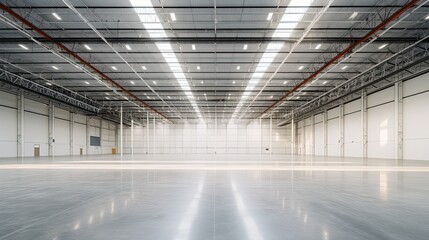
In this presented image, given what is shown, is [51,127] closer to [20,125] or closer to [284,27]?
[20,125]

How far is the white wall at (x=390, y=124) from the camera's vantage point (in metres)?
25.9

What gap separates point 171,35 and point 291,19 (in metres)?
8.86

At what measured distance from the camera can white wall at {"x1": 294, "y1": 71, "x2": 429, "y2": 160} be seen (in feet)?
84.9

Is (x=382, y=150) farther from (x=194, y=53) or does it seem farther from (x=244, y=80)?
(x=194, y=53)

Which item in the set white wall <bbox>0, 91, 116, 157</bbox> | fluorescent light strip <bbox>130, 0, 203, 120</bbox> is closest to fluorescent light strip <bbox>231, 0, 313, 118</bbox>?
fluorescent light strip <bbox>130, 0, 203, 120</bbox>

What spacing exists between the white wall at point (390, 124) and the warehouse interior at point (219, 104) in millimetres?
168

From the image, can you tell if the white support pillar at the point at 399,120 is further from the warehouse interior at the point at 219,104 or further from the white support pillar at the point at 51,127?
the white support pillar at the point at 51,127

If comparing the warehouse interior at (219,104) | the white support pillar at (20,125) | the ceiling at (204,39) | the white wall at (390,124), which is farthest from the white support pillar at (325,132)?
the white support pillar at (20,125)

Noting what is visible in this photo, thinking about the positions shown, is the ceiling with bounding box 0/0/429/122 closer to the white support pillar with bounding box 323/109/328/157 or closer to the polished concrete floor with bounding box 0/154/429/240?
the polished concrete floor with bounding box 0/154/429/240

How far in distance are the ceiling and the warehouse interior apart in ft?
0.44

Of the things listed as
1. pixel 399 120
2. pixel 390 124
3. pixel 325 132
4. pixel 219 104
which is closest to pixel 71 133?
pixel 219 104

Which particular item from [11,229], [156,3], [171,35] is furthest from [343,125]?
[11,229]

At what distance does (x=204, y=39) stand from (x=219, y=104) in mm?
29904

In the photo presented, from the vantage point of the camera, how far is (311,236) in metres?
3.82
